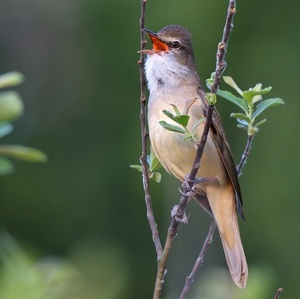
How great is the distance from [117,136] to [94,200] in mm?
813

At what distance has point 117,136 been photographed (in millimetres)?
12320

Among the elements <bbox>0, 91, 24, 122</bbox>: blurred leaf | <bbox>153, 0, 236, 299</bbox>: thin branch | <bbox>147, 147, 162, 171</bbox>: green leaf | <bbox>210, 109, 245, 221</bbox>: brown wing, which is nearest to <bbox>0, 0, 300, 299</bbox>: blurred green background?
<bbox>210, 109, 245, 221</bbox>: brown wing

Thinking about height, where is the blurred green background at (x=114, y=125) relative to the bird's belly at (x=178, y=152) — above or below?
below

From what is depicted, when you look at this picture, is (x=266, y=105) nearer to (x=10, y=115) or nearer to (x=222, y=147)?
(x=222, y=147)

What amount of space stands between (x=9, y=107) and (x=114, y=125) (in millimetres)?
9857

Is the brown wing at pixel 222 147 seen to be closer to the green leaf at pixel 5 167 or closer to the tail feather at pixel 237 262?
the tail feather at pixel 237 262

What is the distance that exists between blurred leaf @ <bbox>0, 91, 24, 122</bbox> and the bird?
6.52 ft

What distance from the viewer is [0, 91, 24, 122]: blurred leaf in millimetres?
2623

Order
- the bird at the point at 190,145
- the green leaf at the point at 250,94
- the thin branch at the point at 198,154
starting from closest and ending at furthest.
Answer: the thin branch at the point at 198,154
the green leaf at the point at 250,94
the bird at the point at 190,145

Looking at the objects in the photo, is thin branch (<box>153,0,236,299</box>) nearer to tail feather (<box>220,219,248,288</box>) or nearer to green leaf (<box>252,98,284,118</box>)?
green leaf (<box>252,98,284,118</box>)

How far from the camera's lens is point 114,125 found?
41.0 feet

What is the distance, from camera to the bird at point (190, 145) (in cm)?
466

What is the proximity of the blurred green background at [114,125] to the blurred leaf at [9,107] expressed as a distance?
299 inches

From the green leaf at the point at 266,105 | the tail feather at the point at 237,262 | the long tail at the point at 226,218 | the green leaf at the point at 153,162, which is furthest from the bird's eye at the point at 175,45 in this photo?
the green leaf at the point at 266,105
